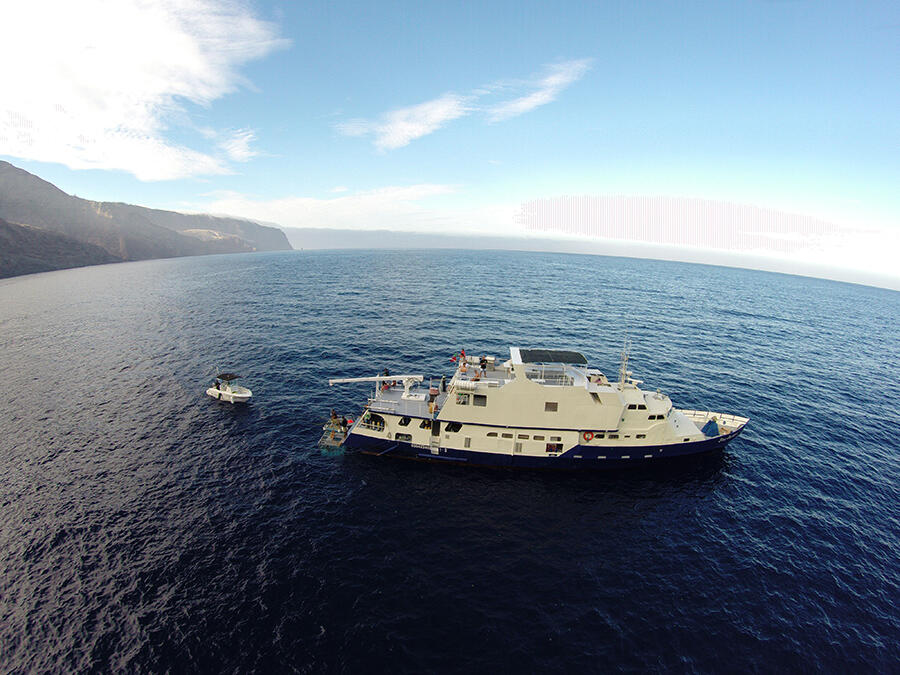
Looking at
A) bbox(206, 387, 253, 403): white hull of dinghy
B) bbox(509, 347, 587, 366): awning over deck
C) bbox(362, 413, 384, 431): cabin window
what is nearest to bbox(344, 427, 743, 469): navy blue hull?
bbox(362, 413, 384, 431): cabin window

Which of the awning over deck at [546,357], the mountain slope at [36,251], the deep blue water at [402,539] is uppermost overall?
the mountain slope at [36,251]

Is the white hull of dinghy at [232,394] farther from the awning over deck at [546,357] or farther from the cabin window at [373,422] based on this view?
the awning over deck at [546,357]

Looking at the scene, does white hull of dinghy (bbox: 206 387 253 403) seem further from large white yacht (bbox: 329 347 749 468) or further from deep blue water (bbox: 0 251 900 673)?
large white yacht (bbox: 329 347 749 468)

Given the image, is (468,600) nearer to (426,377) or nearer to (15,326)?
(426,377)

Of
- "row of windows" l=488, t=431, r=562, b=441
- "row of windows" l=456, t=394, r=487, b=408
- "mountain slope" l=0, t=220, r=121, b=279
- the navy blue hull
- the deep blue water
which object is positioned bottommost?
the deep blue water

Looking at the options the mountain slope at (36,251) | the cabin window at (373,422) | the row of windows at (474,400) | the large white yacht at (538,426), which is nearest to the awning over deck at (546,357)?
the large white yacht at (538,426)

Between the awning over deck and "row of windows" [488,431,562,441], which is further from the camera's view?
the awning over deck
